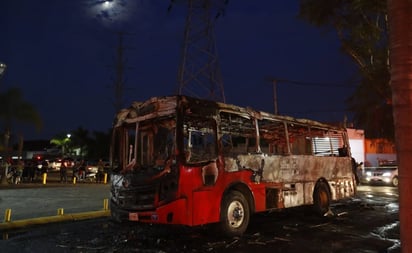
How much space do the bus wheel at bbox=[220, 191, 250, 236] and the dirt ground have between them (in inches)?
8.5

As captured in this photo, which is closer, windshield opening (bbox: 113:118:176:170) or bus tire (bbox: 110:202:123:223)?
windshield opening (bbox: 113:118:176:170)

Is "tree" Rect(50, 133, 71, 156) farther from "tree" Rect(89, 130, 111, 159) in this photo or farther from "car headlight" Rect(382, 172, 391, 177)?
"car headlight" Rect(382, 172, 391, 177)

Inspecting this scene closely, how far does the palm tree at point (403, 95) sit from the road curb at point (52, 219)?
33.6 ft

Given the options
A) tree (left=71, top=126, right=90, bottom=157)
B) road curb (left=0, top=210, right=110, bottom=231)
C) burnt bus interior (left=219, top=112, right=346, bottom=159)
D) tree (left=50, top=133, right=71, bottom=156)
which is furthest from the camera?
tree (left=50, top=133, right=71, bottom=156)

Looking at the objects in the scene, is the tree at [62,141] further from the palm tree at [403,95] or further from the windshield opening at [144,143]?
the palm tree at [403,95]

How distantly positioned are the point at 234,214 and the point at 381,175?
22.6 meters

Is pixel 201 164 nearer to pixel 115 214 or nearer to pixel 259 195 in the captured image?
pixel 259 195

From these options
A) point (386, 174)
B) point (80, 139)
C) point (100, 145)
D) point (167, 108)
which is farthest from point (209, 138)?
point (80, 139)

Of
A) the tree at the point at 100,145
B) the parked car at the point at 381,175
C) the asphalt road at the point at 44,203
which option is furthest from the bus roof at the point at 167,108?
the tree at the point at 100,145

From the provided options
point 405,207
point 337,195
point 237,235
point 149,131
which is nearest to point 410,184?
point 405,207

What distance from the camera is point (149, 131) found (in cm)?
977

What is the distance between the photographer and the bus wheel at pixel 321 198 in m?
12.9

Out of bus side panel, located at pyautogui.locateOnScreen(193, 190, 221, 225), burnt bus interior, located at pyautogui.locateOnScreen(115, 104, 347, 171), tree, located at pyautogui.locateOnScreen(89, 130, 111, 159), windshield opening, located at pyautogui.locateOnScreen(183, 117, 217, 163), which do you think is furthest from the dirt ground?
tree, located at pyautogui.locateOnScreen(89, 130, 111, 159)

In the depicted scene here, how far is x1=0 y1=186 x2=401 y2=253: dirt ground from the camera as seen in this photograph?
8344 millimetres
